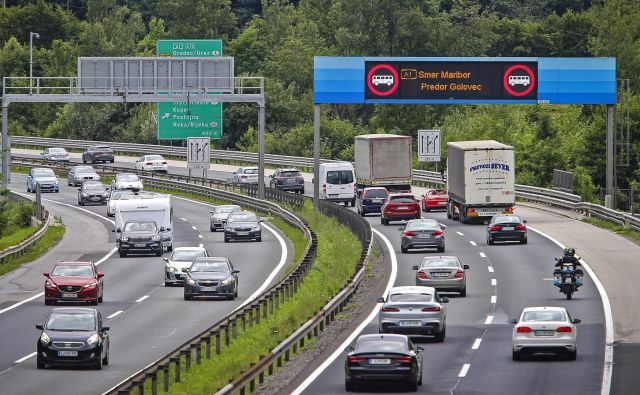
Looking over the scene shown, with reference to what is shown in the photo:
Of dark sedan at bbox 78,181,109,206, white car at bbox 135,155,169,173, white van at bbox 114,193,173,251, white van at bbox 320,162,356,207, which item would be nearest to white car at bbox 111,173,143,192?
dark sedan at bbox 78,181,109,206

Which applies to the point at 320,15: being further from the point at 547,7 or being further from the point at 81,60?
the point at 81,60

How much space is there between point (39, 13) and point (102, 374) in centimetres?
14158

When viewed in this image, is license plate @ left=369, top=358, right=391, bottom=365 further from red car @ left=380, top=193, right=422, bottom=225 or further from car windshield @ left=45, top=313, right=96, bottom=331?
red car @ left=380, top=193, right=422, bottom=225

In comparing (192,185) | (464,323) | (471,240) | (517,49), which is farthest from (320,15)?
(464,323)

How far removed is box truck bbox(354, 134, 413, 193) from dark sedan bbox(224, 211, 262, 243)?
42.9 feet

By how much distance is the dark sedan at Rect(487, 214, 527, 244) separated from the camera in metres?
62.6

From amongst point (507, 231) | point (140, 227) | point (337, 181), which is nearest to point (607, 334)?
point (507, 231)

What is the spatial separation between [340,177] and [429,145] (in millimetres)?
12396

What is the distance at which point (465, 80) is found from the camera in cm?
7550

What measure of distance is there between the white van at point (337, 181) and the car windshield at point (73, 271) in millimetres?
37585

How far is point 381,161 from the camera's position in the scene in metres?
81.4

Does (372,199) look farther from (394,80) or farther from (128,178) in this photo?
(128,178)

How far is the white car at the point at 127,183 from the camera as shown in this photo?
90062 mm

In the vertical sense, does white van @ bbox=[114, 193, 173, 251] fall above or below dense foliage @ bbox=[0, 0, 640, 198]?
below
